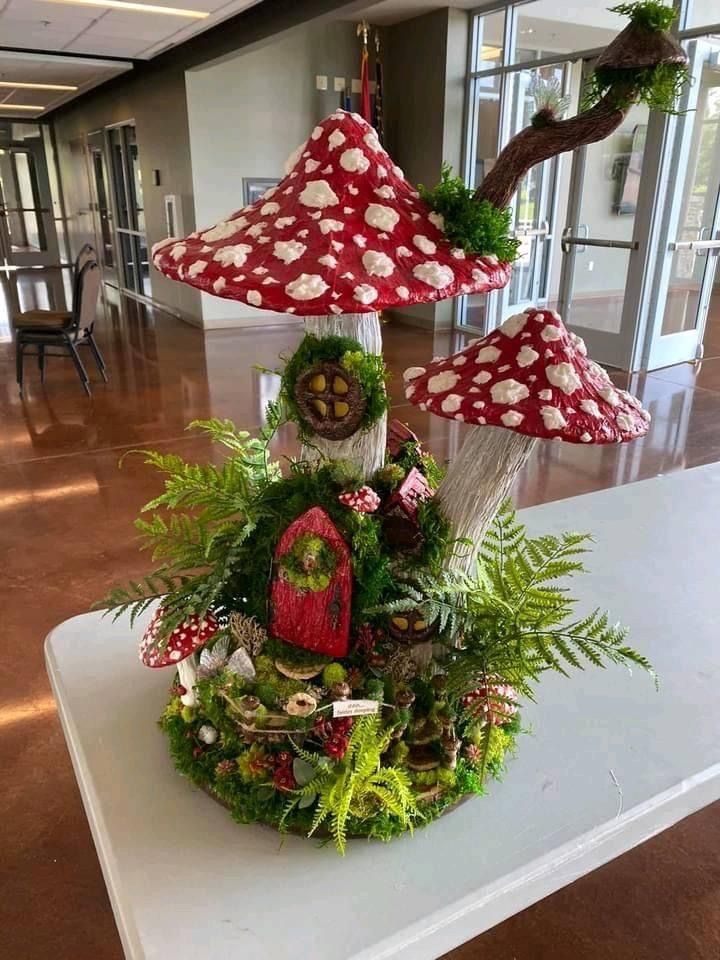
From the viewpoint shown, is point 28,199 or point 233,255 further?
point 28,199

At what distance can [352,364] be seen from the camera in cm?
93

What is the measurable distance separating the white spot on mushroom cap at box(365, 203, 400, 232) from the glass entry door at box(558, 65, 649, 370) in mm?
5043

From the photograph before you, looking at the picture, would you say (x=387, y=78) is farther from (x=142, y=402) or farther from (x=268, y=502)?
(x=268, y=502)

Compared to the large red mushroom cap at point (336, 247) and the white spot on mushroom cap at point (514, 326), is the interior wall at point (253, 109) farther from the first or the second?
the white spot on mushroom cap at point (514, 326)

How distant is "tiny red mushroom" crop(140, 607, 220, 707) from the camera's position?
3.19 feet

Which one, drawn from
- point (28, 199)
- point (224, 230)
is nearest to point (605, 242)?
point (224, 230)

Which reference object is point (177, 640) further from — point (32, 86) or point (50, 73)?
point (32, 86)

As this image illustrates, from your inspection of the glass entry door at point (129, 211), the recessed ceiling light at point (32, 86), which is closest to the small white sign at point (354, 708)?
the glass entry door at point (129, 211)

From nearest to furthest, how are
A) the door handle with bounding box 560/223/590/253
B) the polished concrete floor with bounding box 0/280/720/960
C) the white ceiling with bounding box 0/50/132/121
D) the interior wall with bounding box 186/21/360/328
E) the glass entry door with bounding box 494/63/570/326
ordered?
the polished concrete floor with bounding box 0/280/720/960, the door handle with bounding box 560/223/590/253, the glass entry door with bounding box 494/63/570/326, the interior wall with bounding box 186/21/360/328, the white ceiling with bounding box 0/50/132/121

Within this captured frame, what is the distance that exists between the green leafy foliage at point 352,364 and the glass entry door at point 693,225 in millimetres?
4789

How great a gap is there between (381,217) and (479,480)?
1.17ft

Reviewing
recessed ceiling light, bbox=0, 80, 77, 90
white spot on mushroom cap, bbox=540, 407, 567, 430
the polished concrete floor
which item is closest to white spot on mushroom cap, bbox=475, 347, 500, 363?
white spot on mushroom cap, bbox=540, 407, 567, 430

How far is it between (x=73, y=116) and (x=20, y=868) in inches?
502

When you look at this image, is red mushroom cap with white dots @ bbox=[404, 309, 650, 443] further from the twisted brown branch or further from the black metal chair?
the black metal chair
